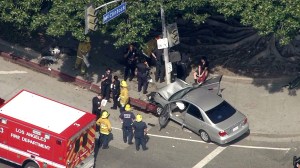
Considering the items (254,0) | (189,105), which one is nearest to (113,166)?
(189,105)

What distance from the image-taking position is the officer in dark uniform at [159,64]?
110 ft

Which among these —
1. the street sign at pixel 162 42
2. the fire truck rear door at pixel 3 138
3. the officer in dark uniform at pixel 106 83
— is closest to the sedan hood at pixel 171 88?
the street sign at pixel 162 42

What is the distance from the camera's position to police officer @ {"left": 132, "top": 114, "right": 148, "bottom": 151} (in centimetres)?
2869

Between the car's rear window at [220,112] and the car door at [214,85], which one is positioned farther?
the car door at [214,85]

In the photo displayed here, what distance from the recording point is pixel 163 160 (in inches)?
1152

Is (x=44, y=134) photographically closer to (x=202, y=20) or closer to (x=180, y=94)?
(x=180, y=94)

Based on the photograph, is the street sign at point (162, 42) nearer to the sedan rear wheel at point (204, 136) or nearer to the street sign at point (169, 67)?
the street sign at point (169, 67)

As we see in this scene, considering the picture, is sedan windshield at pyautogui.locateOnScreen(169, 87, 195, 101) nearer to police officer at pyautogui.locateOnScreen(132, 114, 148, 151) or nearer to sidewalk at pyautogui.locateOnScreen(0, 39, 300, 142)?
sidewalk at pyautogui.locateOnScreen(0, 39, 300, 142)

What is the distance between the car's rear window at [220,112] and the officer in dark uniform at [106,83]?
4831 mm

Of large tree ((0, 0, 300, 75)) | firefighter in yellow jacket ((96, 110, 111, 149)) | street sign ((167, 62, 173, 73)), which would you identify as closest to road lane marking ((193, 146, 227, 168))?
firefighter in yellow jacket ((96, 110, 111, 149))

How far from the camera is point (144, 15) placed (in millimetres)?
30875

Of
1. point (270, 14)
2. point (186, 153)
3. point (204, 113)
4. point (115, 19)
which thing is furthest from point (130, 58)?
point (270, 14)

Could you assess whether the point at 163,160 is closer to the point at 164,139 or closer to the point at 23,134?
the point at 164,139

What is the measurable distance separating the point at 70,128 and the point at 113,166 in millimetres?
3420
